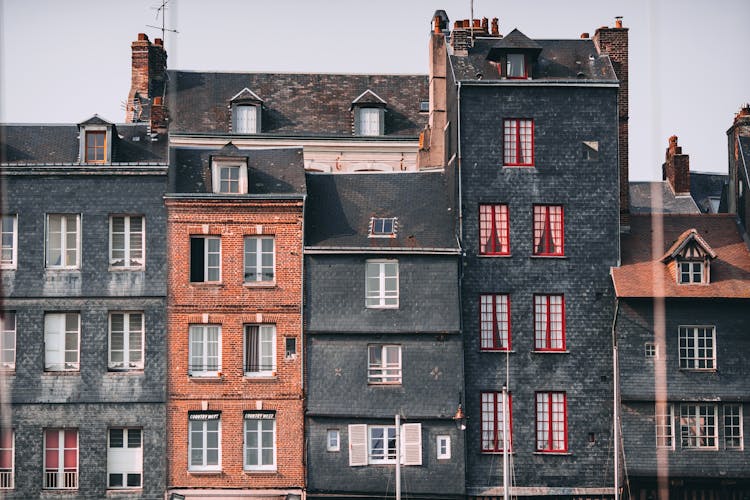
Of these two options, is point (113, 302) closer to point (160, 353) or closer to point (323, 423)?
point (160, 353)

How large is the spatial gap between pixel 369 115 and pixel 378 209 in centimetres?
1668

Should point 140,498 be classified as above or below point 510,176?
below

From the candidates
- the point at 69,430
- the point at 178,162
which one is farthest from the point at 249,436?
the point at 178,162

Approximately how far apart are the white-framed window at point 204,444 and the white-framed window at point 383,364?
4856 millimetres

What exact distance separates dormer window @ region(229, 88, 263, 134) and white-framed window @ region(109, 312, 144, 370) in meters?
18.3

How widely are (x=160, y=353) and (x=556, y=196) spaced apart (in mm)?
13208

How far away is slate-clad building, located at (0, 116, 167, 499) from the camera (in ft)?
145

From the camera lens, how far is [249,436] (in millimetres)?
44406

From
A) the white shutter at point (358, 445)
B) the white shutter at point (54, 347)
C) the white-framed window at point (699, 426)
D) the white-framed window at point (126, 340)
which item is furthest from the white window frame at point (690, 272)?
the white shutter at point (54, 347)

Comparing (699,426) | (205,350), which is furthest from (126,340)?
(699,426)

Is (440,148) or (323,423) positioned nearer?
(323,423)

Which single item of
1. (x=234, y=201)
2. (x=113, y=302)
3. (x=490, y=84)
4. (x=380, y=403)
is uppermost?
(x=490, y=84)

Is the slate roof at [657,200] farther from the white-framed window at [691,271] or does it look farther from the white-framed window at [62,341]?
the white-framed window at [62,341]

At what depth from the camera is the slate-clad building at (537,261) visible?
1756 inches
